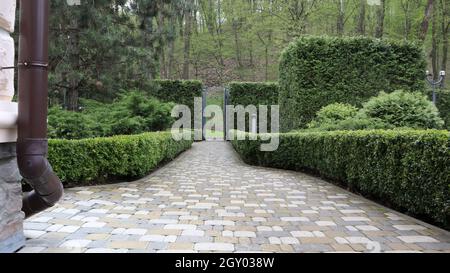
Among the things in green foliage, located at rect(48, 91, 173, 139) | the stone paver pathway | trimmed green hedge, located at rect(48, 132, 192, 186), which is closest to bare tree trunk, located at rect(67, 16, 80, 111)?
green foliage, located at rect(48, 91, 173, 139)

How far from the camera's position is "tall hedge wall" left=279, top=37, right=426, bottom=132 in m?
10.9

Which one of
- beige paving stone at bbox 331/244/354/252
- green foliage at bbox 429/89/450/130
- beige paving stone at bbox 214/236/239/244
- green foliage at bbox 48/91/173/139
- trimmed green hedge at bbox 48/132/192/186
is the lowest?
beige paving stone at bbox 331/244/354/252

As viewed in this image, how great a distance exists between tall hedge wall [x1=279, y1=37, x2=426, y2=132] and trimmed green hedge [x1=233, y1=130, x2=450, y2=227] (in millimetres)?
3571

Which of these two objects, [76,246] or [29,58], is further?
[76,246]

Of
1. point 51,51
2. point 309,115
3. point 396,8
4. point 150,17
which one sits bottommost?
point 309,115

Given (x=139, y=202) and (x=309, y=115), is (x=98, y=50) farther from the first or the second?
(x=309, y=115)

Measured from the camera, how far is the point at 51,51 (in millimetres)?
8391

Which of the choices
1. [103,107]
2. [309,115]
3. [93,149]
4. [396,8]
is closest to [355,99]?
[309,115]

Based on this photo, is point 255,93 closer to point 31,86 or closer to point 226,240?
point 226,240

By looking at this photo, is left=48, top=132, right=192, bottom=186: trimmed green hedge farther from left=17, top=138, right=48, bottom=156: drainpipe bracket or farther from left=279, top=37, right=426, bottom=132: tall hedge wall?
left=279, top=37, right=426, bottom=132: tall hedge wall

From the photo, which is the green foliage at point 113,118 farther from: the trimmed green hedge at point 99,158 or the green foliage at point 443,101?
the green foliage at point 443,101

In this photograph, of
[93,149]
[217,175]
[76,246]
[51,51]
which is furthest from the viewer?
[51,51]

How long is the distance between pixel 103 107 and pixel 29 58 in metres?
6.50
